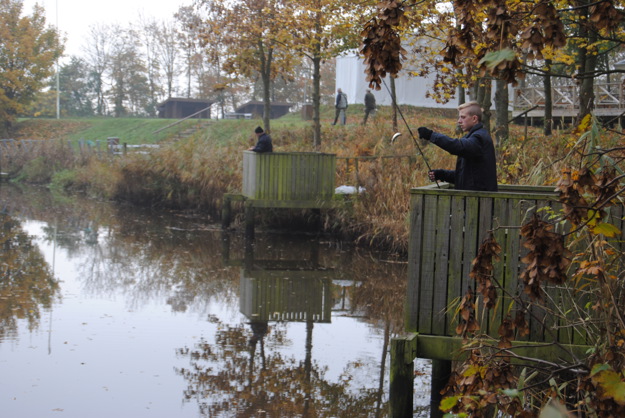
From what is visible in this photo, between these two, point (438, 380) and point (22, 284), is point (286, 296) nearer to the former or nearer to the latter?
point (22, 284)

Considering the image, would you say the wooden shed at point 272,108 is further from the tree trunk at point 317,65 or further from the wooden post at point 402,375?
the wooden post at point 402,375

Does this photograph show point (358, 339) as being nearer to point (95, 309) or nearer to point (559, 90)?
point (95, 309)

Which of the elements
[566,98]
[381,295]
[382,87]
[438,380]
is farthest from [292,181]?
[382,87]

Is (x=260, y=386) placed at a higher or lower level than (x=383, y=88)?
lower

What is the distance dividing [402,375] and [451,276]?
2.63 feet

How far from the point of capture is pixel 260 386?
787 cm

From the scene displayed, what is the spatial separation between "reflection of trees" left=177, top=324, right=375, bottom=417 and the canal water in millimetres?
19

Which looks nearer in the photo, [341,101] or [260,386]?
[260,386]

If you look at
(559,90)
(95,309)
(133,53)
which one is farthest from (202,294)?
(133,53)

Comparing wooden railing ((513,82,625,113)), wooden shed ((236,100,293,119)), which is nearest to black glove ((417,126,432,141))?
wooden railing ((513,82,625,113))

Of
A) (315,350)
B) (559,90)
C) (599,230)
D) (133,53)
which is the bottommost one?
(315,350)

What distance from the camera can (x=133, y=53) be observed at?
66.2 m

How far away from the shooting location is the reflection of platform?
36.4ft

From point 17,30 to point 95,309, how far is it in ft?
160
